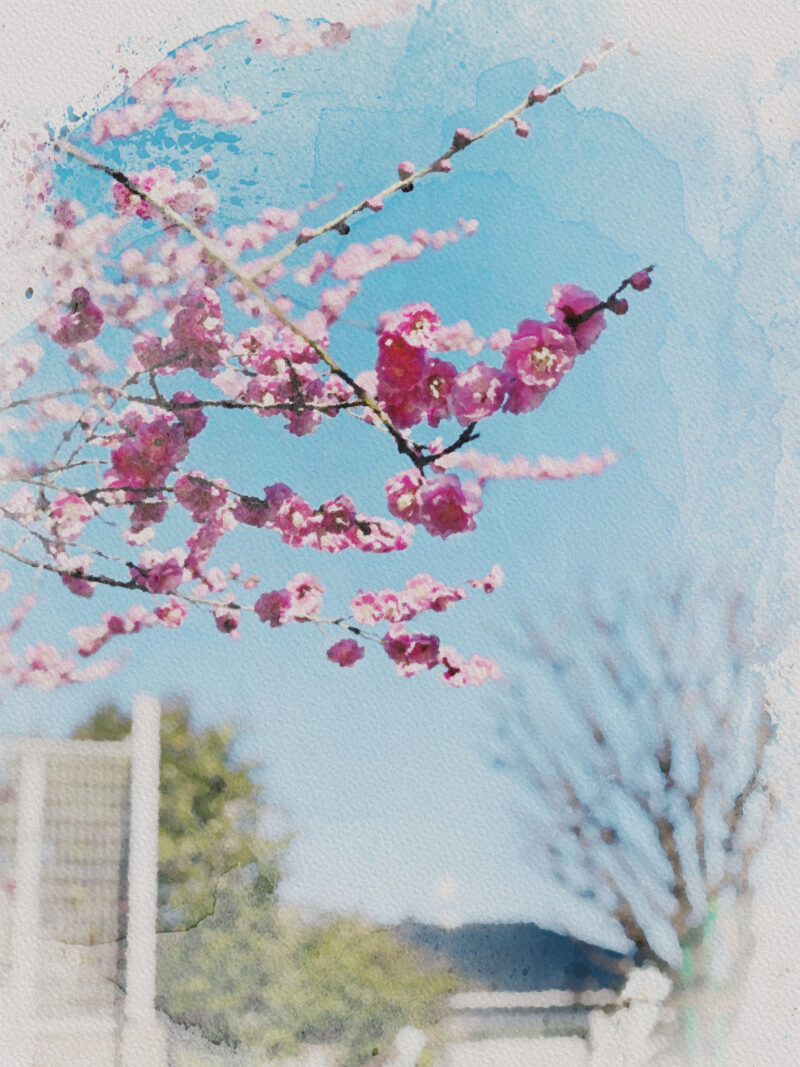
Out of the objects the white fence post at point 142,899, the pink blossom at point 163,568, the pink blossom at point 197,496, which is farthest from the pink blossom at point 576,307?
the white fence post at point 142,899

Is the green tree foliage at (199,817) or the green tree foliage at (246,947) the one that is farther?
the green tree foliage at (199,817)

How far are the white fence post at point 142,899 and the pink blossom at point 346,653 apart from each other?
36.4 inches

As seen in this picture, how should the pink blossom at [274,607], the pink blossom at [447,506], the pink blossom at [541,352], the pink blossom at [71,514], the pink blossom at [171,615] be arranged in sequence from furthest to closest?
the pink blossom at [171,615] → the pink blossom at [274,607] → the pink blossom at [71,514] → the pink blossom at [447,506] → the pink blossom at [541,352]

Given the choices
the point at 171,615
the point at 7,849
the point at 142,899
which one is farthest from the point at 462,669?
the point at 7,849

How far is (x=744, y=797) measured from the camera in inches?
85.4

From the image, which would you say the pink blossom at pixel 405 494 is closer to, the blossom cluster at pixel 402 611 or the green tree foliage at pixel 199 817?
the blossom cluster at pixel 402 611

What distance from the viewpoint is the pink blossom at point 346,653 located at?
77.5 inches

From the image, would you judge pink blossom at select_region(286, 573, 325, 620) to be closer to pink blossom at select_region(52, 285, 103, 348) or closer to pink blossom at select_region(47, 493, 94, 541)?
pink blossom at select_region(47, 493, 94, 541)

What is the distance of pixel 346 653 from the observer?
199 cm

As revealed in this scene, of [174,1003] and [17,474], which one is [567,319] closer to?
[17,474]

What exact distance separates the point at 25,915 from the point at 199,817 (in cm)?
391

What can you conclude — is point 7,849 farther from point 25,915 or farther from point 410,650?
point 410,650

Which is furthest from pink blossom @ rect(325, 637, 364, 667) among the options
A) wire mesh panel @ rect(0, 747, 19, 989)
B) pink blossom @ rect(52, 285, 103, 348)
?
wire mesh panel @ rect(0, 747, 19, 989)

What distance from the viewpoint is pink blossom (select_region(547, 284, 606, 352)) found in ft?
3.62
